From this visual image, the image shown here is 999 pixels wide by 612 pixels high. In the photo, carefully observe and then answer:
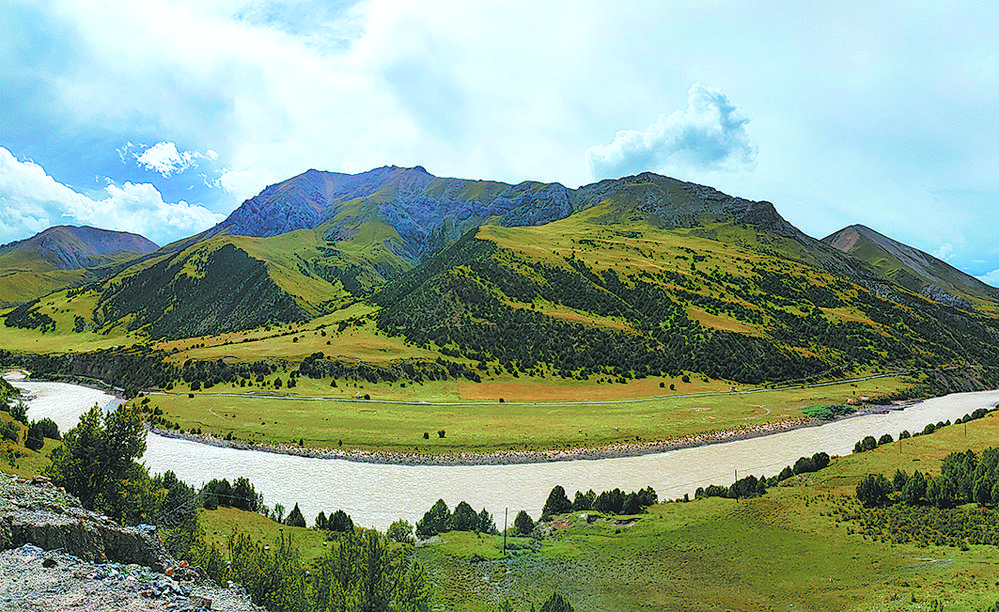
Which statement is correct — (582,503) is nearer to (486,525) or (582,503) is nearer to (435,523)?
(486,525)

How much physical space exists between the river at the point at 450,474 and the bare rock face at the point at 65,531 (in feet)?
65.1

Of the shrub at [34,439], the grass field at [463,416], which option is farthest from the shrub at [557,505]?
the shrub at [34,439]

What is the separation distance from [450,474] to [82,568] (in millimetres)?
35046

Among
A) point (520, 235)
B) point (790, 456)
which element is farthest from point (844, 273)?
point (790, 456)

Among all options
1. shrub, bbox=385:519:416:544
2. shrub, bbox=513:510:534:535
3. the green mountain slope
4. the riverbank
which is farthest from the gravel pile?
the green mountain slope

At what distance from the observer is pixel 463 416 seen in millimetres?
62719

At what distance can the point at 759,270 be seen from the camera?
167625 mm

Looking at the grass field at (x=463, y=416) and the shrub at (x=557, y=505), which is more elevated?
the grass field at (x=463, y=416)

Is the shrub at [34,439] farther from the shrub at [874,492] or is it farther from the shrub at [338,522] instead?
the shrub at [874,492]

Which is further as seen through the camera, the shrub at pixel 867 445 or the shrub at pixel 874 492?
the shrub at pixel 867 445

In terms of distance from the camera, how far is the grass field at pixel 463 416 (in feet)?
171

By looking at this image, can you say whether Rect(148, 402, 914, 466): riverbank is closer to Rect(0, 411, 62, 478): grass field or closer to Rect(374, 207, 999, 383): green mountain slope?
Rect(0, 411, 62, 478): grass field

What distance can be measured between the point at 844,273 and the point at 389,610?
23035 cm

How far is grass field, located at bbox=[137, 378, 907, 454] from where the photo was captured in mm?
52250
